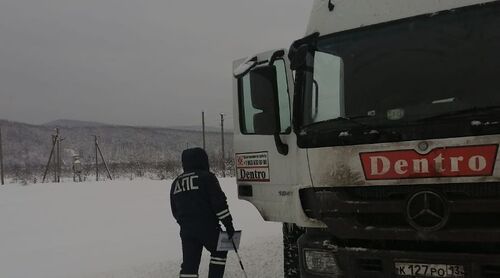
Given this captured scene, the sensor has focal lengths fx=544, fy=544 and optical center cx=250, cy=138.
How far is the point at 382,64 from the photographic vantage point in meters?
4.01

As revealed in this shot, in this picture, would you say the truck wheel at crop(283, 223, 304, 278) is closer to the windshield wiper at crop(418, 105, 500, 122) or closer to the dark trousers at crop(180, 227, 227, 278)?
the dark trousers at crop(180, 227, 227, 278)

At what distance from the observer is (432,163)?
3.66 meters

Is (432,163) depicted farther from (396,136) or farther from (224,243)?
(224,243)

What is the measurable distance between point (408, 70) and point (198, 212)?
8.18ft

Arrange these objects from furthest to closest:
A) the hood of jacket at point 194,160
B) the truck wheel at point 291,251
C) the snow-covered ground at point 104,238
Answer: the snow-covered ground at point 104,238
the hood of jacket at point 194,160
the truck wheel at point 291,251

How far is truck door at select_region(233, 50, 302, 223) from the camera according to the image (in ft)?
15.5

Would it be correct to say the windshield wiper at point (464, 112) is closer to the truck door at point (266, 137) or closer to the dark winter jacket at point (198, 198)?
the truck door at point (266, 137)

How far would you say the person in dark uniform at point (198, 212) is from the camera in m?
5.32

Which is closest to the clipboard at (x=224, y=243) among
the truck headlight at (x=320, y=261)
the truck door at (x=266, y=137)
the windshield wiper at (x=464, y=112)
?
the truck door at (x=266, y=137)

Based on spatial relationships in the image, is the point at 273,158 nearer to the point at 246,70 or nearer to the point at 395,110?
the point at 246,70

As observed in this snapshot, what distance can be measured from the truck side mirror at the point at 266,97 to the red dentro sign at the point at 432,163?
1019 millimetres

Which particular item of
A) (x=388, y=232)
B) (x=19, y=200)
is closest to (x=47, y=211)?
(x=19, y=200)

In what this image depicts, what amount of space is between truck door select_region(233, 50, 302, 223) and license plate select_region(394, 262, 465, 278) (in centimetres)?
96

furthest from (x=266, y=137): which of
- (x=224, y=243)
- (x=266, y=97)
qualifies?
(x=224, y=243)
